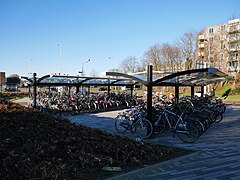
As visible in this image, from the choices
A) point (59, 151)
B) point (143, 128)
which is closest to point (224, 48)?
point (143, 128)

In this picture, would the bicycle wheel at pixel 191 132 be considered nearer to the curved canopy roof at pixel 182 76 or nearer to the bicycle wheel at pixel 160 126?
the bicycle wheel at pixel 160 126

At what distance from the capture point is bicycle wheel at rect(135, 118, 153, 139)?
23.0ft

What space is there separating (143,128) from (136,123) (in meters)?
0.28

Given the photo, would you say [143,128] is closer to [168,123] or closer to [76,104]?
[168,123]

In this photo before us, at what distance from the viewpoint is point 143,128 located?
7.27 meters

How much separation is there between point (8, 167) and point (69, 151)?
1.04 m

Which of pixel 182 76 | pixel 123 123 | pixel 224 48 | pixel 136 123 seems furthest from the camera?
pixel 224 48

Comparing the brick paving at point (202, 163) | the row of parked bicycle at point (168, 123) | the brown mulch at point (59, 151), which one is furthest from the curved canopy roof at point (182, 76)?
the brown mulch at point (59, 151)

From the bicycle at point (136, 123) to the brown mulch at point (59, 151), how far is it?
61.1 inches

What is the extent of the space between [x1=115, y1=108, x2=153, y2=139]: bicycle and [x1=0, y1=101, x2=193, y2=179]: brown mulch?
1551 millimetres

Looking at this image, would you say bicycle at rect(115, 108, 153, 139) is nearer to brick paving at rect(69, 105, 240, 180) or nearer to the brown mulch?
brick paving at rect(69, 105, 240, 180)

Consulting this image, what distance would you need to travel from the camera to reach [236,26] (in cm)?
3859

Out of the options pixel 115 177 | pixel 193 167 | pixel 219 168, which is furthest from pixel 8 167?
pixel 219 168

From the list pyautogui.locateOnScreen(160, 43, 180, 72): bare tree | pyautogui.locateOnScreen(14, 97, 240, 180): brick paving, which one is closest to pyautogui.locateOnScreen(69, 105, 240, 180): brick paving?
pyautogui.locateOnScreen(14, 97, 240, 180): brick paving
